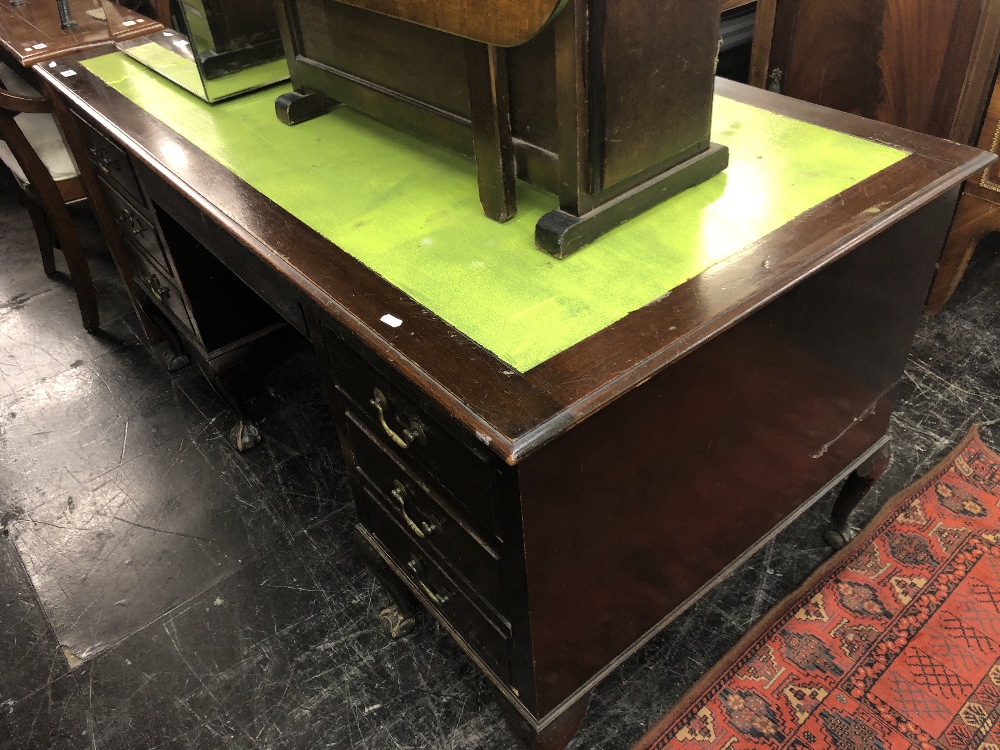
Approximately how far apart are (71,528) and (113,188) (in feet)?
2.92

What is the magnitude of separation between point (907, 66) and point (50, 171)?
8.50 ft

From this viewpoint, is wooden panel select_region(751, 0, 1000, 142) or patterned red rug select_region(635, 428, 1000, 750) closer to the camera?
patterned red rug select_region(635, 428, 1000, 750)

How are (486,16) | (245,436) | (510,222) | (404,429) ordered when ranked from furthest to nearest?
1. (245,436)
2. (510,222)
3. (404,429)
4. (486,16)

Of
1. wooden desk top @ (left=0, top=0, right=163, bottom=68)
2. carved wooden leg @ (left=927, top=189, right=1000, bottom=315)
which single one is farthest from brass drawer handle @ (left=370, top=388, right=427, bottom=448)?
carved wooden leg @ (left=927, top=189, right=1000, bottom=315)

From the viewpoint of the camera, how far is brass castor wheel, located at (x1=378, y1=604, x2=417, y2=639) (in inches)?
66.8

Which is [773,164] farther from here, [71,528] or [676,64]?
[71,528]

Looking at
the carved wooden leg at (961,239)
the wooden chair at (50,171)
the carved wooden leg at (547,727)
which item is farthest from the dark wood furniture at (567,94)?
the wooden chair at (50,171)

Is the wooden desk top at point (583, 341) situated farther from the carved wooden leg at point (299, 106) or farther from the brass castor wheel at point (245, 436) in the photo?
the brass castor wheel at point (245, 436)

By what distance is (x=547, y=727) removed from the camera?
1.24 meters

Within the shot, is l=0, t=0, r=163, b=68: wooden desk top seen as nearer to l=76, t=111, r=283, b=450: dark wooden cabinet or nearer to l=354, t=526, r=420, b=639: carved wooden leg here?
l=76, t=111, r=283, b=450: dark wooden cabinet

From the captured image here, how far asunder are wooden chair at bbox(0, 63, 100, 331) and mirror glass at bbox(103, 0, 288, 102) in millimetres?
665

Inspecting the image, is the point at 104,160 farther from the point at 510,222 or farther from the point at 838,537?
the point at 838,537

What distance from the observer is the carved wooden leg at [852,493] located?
1.63 m

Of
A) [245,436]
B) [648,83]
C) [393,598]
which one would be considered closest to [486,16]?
[648,83]
